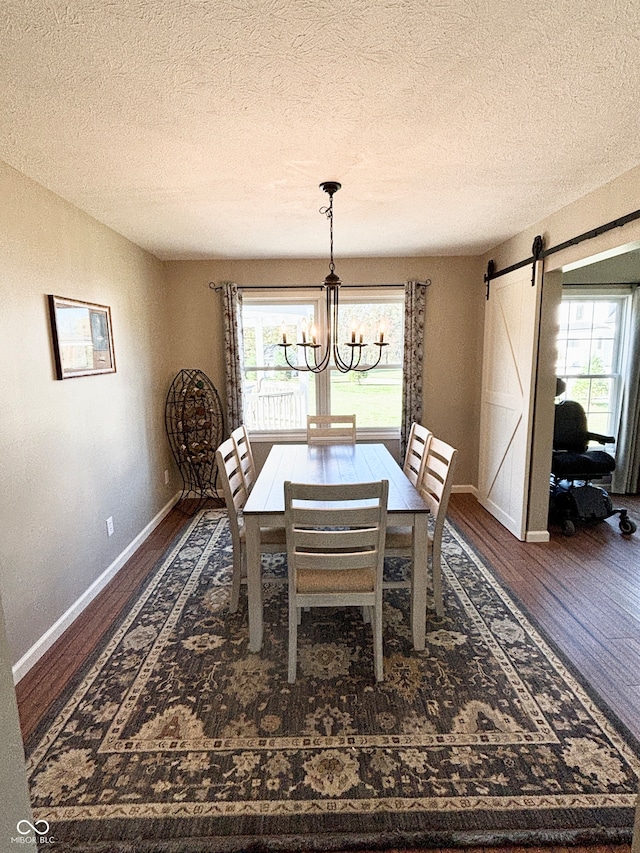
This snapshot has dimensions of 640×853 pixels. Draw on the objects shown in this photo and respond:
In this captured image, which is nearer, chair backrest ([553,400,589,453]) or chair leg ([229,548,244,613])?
chair leg ([229,548,244,613])

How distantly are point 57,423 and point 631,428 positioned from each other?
16.8ft

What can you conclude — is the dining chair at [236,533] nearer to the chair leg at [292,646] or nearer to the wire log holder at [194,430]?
the chair leg at [292,646]

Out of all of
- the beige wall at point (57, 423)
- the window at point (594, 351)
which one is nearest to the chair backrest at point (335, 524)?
the beige wall at point (57, 423)

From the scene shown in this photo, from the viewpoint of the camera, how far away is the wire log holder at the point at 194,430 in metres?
4.24

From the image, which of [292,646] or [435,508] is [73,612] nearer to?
[292,646]

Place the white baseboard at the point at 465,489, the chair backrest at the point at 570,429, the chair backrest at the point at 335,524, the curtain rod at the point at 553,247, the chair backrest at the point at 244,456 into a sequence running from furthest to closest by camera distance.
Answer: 1. the white baseboard at the point at 465,489
2. the chair backrest at the point at 570,429
3. the chair backrest at the point at 244,456
4. the curtain rod at the point at 553,247
5. the chair backrest at the point at 335,524

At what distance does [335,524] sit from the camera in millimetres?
1848

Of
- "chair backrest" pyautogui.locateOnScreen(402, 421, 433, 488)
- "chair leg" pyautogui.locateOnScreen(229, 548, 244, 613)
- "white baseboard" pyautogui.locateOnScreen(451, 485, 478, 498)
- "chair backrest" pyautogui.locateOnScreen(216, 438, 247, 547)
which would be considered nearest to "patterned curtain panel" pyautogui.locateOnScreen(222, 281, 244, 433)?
"chair backrest" pyautogui.locateOnScreen(216, 438, 247, 547)

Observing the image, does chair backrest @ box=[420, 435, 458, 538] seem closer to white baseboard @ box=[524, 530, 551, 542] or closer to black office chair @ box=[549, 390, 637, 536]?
white baseboard @ box=[524, 530, 551, 542]

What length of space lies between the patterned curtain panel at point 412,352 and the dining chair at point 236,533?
2276mm

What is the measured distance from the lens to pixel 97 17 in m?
1.19

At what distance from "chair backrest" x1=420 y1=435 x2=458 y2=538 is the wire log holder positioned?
2337 millimetres

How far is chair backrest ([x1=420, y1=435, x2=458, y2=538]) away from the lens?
2367 mm

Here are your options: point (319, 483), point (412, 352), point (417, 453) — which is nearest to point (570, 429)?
point (412, 352)
